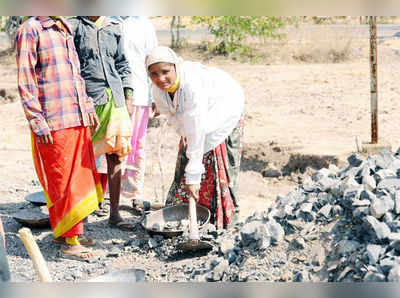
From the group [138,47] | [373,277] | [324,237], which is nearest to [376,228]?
[373,277]

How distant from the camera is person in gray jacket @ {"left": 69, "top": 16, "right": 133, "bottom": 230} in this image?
13.5ft

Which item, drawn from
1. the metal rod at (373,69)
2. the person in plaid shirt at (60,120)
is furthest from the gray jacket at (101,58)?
the metal rod at (373,69)

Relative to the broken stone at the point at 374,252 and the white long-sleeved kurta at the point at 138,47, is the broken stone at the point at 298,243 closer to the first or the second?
the broken stone at the point at 374,252

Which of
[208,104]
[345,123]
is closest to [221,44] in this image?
[345,123]

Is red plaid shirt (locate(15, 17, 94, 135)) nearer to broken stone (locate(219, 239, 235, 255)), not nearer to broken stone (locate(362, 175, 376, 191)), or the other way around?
broken stone (locate(219, 239, 235, 255))

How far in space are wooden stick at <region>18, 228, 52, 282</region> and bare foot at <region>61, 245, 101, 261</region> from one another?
2.99ft

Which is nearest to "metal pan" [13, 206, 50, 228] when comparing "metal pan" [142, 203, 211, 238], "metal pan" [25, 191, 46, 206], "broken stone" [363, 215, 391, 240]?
"metal pan" [25, 191, 46, 206]

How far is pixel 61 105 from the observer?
12.7 ft

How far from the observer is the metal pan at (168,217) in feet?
14.1

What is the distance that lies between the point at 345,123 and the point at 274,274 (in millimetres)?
4558

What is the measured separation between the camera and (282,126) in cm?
773

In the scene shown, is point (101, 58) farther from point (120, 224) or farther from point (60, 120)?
point (120, 224)

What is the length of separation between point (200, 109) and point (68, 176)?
104 centimetres

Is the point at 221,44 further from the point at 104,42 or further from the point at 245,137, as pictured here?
the point at 104,42
